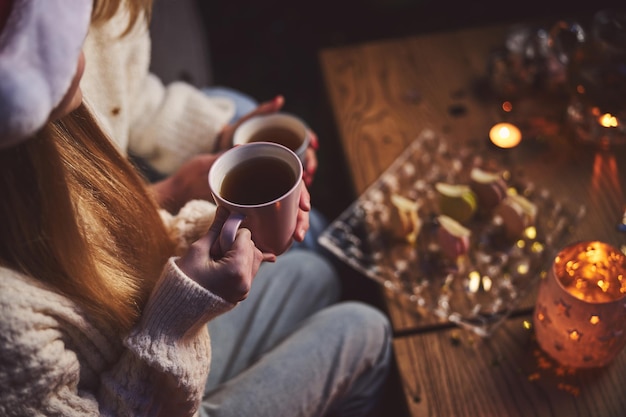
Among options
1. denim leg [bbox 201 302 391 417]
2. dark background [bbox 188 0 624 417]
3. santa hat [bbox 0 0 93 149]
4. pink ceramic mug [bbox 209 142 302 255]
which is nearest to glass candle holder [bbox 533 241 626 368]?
denim leg [bbox 201 302 391 417]

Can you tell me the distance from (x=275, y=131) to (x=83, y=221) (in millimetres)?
345

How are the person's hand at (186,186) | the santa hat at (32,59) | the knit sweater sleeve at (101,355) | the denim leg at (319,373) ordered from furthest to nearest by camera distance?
the person's hand at (186,186), the denim leg at (319,373), the knit sweater sleeve at (101,355), the santa hat at (32,59)

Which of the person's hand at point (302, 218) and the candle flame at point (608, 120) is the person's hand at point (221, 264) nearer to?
the person's hand at point (302, 218)

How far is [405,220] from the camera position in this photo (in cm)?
101

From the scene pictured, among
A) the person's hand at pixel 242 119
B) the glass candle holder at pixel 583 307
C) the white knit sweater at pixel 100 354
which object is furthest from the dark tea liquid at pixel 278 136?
the glass candle holder at pixel 583 307

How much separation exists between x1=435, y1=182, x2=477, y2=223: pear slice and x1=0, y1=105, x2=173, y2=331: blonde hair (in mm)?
470

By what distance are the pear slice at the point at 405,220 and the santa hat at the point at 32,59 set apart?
24.1 inches

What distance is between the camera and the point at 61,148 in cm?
72

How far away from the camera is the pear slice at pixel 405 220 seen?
1.02m

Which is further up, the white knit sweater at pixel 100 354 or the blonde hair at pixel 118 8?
the blonde hair at pixel 118 8

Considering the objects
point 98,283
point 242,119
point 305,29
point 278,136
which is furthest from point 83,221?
point 305,29

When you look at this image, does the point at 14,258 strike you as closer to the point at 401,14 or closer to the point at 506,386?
the point at 506,386

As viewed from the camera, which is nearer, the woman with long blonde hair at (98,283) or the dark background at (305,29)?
the woman with long blonde hair at (98,283)

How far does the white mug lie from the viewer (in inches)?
37.5
